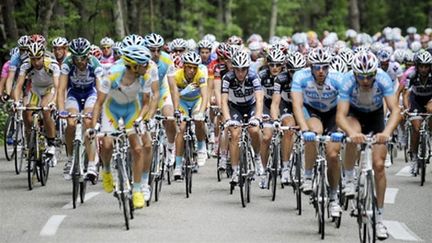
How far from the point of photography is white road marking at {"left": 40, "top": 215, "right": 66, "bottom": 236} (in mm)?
13383

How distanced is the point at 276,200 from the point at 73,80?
3.29 m

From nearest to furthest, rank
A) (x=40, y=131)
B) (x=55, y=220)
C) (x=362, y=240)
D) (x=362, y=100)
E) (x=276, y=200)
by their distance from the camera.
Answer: (x=362, y=240), (x=362, y=100), (x=55, y=220), (x=276, y=200), (x=40, y=131)

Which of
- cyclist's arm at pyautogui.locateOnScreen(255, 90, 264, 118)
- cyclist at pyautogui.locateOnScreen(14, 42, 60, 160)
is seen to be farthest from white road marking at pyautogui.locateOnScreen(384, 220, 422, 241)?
cyclist at pyautogui.locateOnScreen(14, 42, 60, 160)

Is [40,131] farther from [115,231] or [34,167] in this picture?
[115,231]

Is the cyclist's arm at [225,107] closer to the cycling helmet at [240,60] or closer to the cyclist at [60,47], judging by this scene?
the cycling helmet at [240,60]

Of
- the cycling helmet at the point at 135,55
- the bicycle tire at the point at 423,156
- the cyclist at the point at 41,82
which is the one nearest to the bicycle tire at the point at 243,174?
the cycling helmet at the point at 135,55

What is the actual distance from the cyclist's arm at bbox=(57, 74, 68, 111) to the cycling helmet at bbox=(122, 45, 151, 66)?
7.80 feet

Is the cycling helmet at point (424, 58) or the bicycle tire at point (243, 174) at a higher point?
the cycling helmet at point (424, 58)

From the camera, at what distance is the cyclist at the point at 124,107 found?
46.1 feet

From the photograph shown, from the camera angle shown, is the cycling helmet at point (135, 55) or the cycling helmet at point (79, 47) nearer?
the cycling helmet at point (135, 55)

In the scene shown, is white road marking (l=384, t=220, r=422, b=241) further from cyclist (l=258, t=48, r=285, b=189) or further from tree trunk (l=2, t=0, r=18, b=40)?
tree trunk (l=2, t=0, r=18, b=40)

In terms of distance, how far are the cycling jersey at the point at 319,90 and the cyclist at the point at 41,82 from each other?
180 inches

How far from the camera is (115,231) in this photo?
13.5 metres

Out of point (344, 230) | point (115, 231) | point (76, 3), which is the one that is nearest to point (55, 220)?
point (115, 231)
